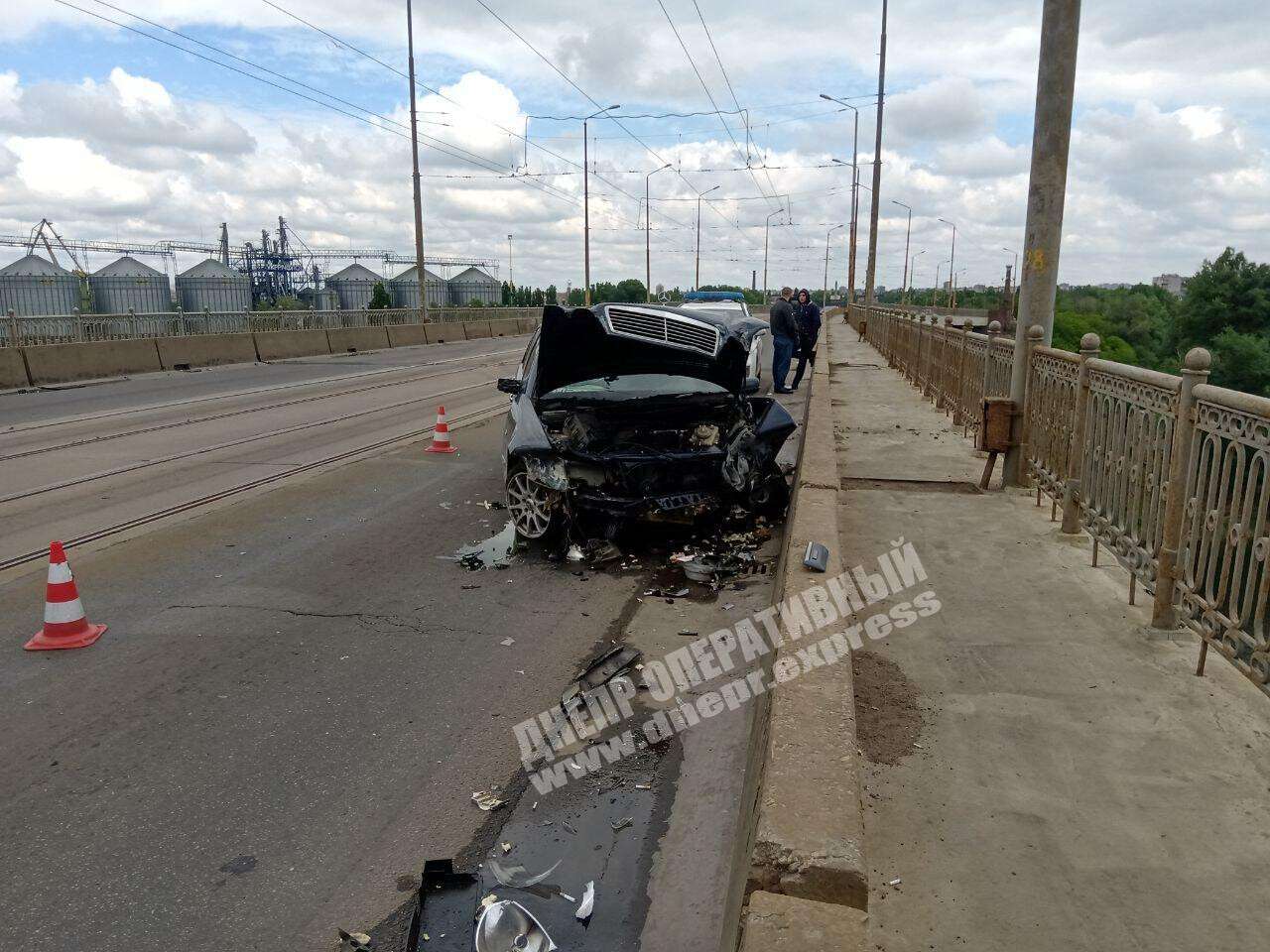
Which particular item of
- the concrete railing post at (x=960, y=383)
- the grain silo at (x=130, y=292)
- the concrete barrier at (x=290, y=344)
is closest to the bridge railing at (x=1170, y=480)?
the concrete railing post at (x=960, y=383)

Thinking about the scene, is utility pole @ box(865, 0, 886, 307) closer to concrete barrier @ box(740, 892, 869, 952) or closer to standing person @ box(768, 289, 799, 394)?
standing person @ box(768, 289, 799, 394)

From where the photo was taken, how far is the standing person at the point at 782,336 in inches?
700

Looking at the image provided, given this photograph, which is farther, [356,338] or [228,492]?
[356,338]

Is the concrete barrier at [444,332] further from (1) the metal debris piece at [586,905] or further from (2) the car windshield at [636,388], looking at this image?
(1) the metal debris piece at [586,905]

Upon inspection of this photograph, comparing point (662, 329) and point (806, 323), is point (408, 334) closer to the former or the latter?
point (806, 323)

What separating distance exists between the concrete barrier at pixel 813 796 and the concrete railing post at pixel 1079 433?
9.36 feet

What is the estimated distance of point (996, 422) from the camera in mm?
7648

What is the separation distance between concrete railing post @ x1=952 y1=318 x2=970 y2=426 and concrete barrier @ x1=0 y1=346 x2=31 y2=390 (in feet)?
57.6

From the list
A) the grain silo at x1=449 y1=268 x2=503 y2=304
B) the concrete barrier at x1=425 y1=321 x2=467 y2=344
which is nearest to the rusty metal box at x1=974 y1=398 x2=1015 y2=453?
the concrete barrier at x1=425 y1=321 x2=467 y2=344

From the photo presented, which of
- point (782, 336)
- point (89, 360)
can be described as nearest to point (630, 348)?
point (782, 336)

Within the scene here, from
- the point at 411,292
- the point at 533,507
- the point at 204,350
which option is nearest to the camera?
the point at 533,507

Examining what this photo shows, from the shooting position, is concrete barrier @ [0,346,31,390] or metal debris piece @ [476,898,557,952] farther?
A: concrete barrier @ [0,346,31,390]

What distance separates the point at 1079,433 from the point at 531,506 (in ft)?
12.1

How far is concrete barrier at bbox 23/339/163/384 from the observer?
64.1 feet
